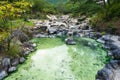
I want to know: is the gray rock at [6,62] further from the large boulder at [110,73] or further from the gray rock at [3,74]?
the large boulder at [110,73]

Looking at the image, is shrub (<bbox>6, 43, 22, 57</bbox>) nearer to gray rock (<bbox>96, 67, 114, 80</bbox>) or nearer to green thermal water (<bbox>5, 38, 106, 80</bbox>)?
green thermal water (<bbox>5, 38, 106, 80</bbox>)

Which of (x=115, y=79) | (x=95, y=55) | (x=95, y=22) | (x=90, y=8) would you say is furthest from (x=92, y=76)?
(x=90, y=8)

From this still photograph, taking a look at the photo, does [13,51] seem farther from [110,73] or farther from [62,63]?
[110,73]

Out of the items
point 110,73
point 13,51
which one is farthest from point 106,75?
point 13,51

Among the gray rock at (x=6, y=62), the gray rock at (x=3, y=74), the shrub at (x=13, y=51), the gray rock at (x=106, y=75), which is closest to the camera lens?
the gray rock at (x=106, y=75)

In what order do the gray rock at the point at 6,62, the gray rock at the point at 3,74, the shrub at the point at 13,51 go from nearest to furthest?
1. the gray rock at the point at 3,74
2. the gray rock at the point at 6,62
3. the shrub at the point at 13,51

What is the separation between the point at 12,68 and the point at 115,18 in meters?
18.2

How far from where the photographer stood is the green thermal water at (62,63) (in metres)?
15.3

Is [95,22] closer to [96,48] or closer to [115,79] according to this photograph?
[96,48]

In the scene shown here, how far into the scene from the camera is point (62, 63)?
18.0 m

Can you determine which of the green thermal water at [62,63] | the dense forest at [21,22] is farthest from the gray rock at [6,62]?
the green thermal water at [62,63]

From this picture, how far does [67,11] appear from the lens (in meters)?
84.5

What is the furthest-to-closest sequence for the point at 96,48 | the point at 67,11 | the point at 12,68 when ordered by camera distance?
the point at 67,11
the point at 96,48
the point at 12,68

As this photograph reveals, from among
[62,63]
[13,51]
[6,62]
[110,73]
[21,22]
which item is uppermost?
[21,22]
